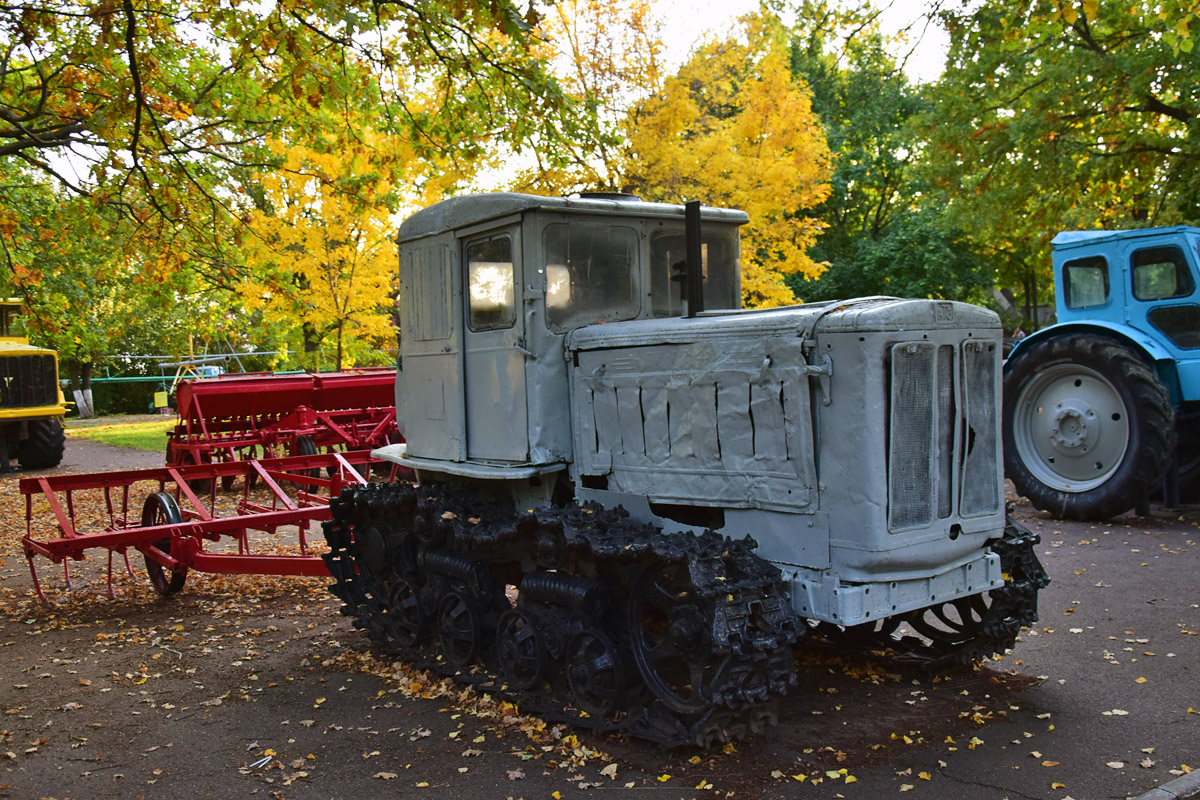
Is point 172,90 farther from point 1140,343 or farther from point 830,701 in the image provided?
point 1140,343

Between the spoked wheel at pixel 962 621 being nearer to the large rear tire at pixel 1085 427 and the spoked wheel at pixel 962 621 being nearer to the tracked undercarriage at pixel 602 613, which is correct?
the tracked undercarriage at pixel 602 613

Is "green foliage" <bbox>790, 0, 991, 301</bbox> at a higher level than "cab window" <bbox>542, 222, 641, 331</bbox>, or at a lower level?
higher

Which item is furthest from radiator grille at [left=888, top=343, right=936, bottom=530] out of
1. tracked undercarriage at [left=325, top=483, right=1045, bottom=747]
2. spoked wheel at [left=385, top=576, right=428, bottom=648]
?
spoked wheel at [left=385, top=576, right=428, bottom=648]

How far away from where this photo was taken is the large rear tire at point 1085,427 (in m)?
9.33

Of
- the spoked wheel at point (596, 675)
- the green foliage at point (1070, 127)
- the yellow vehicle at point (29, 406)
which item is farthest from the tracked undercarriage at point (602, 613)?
the yellow vehicle at point (29, 406)

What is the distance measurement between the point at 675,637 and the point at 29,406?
17.0m

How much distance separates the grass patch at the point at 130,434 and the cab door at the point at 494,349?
16.6 m

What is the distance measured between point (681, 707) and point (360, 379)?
34.6 ft

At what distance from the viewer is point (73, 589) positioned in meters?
8.66

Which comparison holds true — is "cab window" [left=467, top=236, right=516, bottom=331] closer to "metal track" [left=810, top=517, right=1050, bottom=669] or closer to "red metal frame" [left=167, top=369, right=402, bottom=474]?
"metal track" [left=810, top=517, right=1050, bottom=669]

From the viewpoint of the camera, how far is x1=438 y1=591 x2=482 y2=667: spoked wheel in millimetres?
5695

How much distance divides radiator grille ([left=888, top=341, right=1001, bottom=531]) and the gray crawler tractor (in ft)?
0.05

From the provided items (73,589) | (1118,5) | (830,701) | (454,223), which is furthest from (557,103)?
(1118,5)

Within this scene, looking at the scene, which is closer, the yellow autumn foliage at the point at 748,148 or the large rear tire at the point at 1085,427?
the large rear tire at the point at 1085,427
